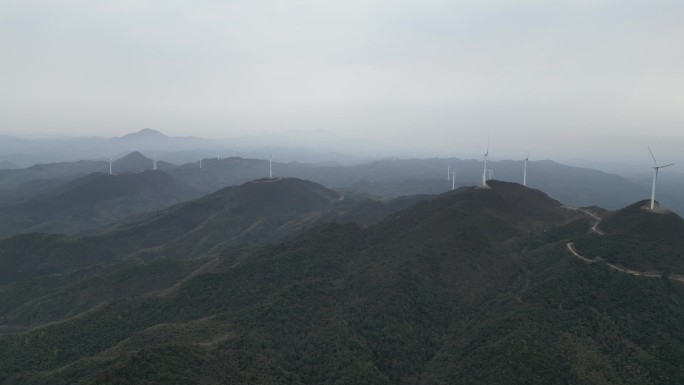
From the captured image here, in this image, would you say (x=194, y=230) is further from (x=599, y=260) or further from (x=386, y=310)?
(x=599, y=260)

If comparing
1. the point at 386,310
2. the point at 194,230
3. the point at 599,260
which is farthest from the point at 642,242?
the point at 194,230

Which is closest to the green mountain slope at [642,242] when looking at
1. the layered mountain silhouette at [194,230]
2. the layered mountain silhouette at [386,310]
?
the layered mountain silhouette at [386,310]

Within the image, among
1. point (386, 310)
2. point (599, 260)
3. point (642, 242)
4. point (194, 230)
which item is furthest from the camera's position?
point (194, 230)

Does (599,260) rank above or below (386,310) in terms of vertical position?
above

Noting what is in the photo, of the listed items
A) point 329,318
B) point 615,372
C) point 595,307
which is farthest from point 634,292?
point 329,318

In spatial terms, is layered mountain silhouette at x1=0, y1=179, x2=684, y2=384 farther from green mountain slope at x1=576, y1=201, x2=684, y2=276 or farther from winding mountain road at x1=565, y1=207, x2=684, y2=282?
winding mountain road at x1=565, y1=207, x2=684, y2=282

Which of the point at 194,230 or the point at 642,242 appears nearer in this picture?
the point at 642,242

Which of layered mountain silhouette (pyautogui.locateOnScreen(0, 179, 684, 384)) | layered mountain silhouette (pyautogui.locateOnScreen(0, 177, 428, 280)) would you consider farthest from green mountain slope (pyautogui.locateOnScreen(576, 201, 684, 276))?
layered mountain silhouette (pyautogui.locateOnScreen(0, 177, 428, 280))

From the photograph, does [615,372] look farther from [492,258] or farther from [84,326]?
[84,326]

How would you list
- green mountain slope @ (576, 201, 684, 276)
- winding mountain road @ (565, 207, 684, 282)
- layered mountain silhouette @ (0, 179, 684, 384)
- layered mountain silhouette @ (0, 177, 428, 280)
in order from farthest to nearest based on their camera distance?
layered mountain silhouette @ (0, 177, 428, 280) → green mountain slope @ (576, 201, 684, 276) → winding mountain road @ (565, 207, 684, 282) → layered mountain silhouette @ (0, 179, 684, 384)
